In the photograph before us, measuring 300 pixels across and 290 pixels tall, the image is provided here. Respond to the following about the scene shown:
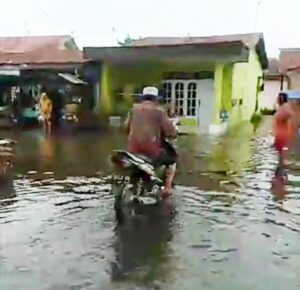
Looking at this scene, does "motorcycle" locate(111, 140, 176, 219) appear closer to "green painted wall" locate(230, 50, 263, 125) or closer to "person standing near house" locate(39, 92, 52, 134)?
"person standing near house" locate(39, 92, 52, 134)

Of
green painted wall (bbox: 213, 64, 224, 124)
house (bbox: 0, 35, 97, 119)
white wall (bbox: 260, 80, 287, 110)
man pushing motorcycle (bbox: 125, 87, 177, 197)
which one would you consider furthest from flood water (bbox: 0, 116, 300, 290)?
white wall (bbox: 260, 80, 287, 110)

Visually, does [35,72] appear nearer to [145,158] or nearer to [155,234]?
[145,158]

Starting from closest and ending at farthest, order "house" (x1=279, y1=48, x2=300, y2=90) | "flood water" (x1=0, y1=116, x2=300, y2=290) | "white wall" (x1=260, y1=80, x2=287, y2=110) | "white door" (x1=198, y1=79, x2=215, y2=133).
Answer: "flood water" (x1=0, y1=116, x2=300, y2=290)
"white door" (x1=198, y1=79, x2=215, y2=133)
"house" (x1=279, y1=48, x2=300, y2=90)
"white wall" (x1=260, y1=80, x2=287, y2=110)

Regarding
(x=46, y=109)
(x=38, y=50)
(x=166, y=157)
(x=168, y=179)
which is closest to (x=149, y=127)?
(x=166, y=157)

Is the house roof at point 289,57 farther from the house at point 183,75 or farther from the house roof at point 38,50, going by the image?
the house at point 183,75

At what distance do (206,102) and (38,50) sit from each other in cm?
957

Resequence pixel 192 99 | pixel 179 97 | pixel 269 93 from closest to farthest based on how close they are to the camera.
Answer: pixel 192 99, pixel 179 97, pixel 269 93

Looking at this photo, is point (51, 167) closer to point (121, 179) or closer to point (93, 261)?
point (121, 179)

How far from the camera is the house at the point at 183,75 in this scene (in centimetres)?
2275

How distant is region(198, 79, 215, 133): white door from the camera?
24.0 metres

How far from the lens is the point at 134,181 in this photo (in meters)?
7.70

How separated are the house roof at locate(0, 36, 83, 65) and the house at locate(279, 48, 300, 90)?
11.1 m

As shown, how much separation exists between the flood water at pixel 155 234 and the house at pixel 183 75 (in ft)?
37.1

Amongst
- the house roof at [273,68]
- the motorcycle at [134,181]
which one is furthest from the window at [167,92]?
the house roof at [273,68]
